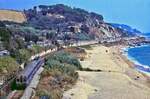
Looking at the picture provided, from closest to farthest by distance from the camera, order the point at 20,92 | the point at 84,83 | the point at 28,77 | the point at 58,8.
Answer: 1. the point at 20,92
2. the point at 28,77
3. the point at 84,83
4. the point at 58,8

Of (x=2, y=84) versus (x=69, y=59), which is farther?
(x=69, y=59)

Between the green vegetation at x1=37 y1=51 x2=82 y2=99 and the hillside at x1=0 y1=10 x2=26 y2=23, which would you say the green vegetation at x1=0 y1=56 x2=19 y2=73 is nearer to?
the green vegetation at x1=37 y1=51 x2=82 y2=99

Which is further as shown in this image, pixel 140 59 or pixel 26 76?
pixel 140 59

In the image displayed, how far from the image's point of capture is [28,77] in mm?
41188

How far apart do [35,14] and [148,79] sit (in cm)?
10935

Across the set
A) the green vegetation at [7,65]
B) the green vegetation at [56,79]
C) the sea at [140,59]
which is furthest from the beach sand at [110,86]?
the sea at [140,59]

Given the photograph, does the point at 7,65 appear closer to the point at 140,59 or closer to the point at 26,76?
the point at 26,76

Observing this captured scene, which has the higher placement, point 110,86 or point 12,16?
point 12,16

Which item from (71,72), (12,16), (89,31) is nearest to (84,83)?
(71,72)

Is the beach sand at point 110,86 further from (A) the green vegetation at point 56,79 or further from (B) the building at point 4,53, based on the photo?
(B) the building at point 4,53

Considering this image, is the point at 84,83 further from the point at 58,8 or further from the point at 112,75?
the point at 58,8

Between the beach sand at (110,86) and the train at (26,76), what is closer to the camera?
the train at (26,76)

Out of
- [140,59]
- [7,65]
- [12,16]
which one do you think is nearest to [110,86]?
[7,65]

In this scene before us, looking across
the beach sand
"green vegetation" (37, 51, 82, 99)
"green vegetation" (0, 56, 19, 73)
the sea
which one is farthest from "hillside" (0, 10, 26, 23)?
"green vegetation" (0, 56, 19, 73)
